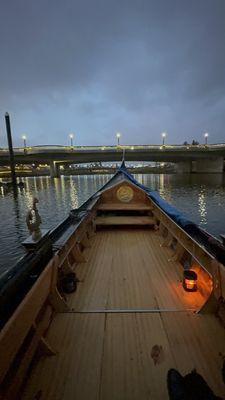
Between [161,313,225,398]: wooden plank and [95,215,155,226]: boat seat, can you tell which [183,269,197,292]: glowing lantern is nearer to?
[161,313,225,398]: wooden plank

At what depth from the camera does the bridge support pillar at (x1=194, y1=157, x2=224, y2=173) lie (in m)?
62.1

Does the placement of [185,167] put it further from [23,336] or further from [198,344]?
[23,336]

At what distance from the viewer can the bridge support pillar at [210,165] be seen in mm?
62094

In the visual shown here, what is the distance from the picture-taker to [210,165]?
64.5 metres

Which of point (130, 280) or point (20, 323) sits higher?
point (20, 323)

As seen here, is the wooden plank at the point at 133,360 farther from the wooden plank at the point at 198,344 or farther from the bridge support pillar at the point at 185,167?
the bridge support pillar at the point at 185,167

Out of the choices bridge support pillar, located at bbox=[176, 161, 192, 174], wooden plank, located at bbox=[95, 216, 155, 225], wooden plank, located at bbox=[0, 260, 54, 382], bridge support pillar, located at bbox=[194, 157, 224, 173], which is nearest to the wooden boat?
wooden plank, located at bbox=[0, 260, 54, 382]

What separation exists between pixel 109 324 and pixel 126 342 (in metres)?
0.45

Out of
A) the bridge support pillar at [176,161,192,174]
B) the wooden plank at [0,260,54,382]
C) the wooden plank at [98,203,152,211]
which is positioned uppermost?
the wooden plank at [0,260,54,382]

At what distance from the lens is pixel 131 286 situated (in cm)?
460

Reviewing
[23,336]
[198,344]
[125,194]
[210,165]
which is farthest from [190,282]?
[210,165]

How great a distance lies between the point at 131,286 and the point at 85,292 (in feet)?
3.03

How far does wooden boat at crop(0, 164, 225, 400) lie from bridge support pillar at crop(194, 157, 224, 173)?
63003 mm

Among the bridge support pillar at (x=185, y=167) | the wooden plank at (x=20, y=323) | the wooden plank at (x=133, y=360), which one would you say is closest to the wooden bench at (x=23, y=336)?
the wooden plank at (x=20, y=323)
